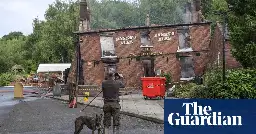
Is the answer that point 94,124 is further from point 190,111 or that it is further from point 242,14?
point 242,14

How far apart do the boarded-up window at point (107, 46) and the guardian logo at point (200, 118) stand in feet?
106

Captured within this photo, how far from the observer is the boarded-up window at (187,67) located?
40812 mm

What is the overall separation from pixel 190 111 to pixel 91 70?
3256cm

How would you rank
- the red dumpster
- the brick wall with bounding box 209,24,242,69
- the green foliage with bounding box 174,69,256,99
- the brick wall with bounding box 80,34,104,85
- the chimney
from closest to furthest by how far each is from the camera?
1. the green foliage with bounding box 174,69,256,99
2. the red dumpster
3. the brick wall with bounding box 209,24,242,69
4. the brick wall with bounding box 80,34,104,85
5. the chimney

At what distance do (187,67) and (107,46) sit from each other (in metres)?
6.98

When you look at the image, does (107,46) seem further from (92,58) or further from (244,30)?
(244,30)

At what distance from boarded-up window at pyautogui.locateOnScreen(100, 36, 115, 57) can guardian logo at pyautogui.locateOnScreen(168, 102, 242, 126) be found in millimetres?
32236

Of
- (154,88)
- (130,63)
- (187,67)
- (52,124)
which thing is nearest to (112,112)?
(52,124)

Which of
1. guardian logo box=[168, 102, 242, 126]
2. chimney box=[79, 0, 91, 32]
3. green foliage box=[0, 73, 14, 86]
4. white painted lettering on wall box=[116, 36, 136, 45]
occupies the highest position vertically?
chimney box=[79, 0, 91, 32]

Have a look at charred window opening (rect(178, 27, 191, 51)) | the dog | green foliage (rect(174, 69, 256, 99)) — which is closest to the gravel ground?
the dog

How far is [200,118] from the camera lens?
9.37m

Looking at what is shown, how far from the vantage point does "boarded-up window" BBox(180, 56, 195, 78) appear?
40812 millimetres

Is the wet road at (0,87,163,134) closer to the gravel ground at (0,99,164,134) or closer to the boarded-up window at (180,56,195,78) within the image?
the gravel ground at (0,99,164,134)

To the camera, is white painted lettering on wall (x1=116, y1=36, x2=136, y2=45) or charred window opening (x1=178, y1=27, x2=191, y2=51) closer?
charred window opening (x1=178, y1=27, x2=191, y2=51)
